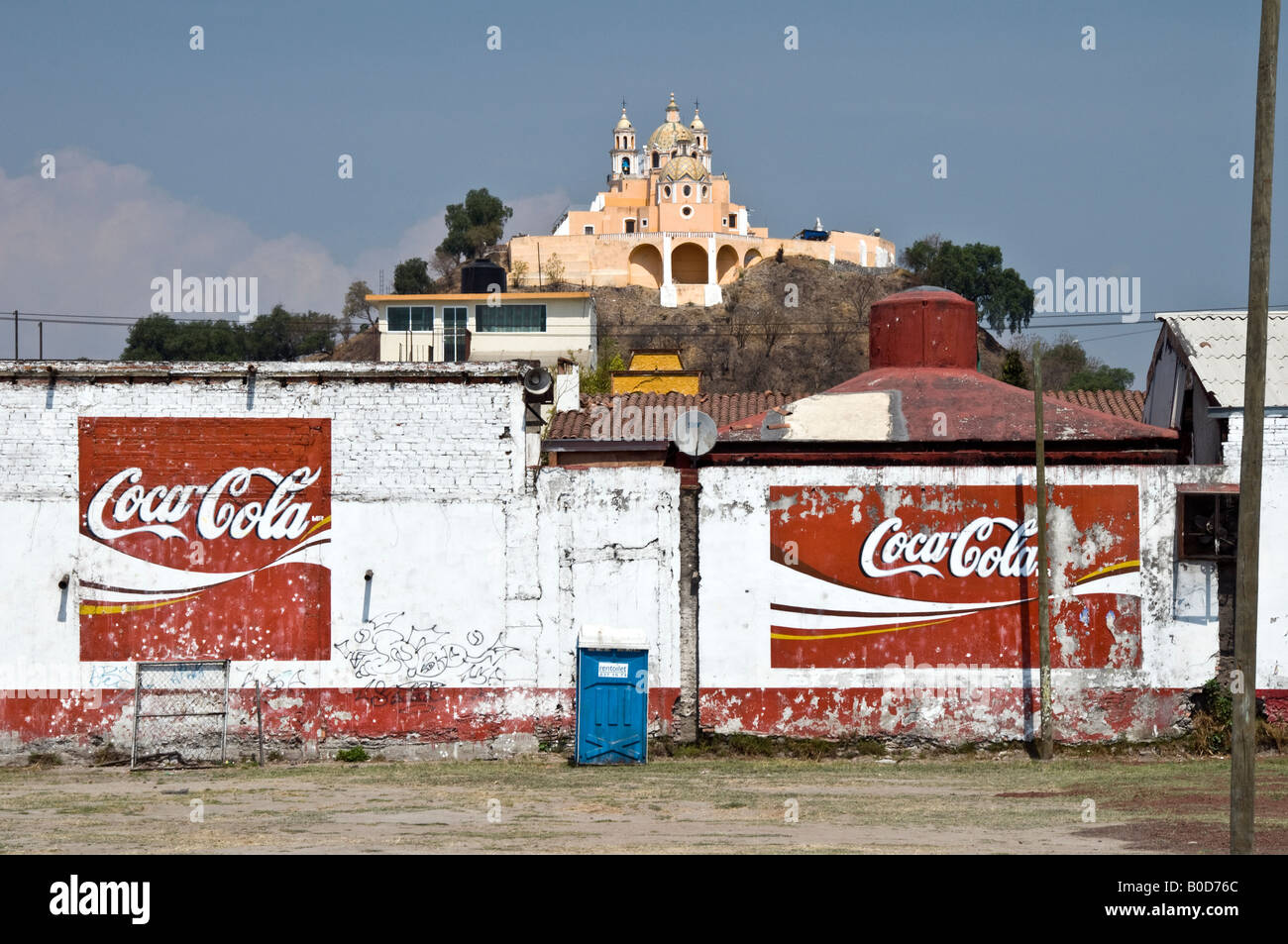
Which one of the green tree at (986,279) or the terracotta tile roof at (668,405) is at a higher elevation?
the green tree at (986,279)

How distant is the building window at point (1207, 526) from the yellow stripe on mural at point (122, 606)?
1541 centimetres

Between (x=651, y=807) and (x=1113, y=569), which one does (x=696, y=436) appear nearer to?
(x=1113, y=569)

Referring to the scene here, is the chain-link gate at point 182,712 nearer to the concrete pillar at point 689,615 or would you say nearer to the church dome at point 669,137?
the concrete pillar at point 689,615

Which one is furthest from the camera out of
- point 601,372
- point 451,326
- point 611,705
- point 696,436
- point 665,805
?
point 451,326

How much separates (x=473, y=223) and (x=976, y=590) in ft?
436

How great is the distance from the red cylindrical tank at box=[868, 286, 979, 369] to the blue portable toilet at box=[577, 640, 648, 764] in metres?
8.56

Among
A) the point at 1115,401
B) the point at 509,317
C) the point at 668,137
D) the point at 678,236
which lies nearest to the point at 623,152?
the point at 668,137

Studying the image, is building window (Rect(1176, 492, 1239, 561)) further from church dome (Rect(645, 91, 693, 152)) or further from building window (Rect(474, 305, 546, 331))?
church dome (Rect(645, 91, 693, 152))

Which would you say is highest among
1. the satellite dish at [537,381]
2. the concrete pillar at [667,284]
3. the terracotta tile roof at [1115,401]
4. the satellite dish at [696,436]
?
the concrete pillar at [667,284]

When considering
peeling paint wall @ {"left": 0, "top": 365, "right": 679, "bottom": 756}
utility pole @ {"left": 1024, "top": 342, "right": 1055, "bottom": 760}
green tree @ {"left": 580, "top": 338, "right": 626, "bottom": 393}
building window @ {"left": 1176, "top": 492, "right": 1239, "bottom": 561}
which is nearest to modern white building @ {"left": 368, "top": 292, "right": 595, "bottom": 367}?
green tree @ {"left": 580, "top": 338, "right": 626, "bottom": 393}

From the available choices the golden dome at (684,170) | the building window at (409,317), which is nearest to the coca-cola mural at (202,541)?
the building window at (409,317)

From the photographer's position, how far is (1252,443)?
A: 13688 mm

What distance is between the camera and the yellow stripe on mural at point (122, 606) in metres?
23.4
